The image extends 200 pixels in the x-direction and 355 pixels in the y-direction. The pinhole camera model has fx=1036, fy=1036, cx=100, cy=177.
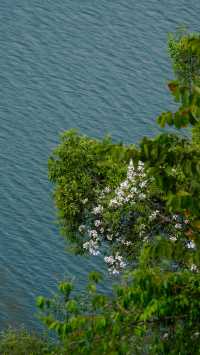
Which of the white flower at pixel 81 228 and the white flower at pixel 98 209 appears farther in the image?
the white flower at pixel 81 228

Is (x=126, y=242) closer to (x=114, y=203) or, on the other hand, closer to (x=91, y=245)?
(x=91, y=245)

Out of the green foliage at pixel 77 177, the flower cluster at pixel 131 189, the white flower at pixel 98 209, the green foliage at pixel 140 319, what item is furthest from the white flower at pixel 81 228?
the green foliage at pixel 140 319

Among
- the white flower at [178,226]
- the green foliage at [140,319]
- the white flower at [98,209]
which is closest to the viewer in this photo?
the green foliage at [140,319]

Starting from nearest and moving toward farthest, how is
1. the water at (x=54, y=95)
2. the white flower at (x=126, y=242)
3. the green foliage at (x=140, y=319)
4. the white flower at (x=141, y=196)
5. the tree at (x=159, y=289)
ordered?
the tree at (x=159, y=289), the green foliage at (x=140, y=319), the white flower at (x=141, y=196), the white flower at (x=126, y=242), the water at (x=54, y=95)

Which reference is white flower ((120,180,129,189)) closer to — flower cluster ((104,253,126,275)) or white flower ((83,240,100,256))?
flower cluster ((104,253,126,275))

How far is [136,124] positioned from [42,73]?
12846 mm

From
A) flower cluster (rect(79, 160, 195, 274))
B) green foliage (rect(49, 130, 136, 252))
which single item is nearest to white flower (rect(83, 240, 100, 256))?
flower cluster (rect(79, 160, 195, 274))

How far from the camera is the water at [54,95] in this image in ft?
198

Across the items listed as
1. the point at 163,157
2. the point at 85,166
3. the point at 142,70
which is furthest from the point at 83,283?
the point at 163,157

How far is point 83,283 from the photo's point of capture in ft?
192

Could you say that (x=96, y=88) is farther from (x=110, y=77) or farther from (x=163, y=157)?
(x=163, y=157)

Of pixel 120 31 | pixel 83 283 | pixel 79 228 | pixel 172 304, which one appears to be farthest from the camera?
pixel 120 31

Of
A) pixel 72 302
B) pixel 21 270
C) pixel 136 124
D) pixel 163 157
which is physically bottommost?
pixel 21 270

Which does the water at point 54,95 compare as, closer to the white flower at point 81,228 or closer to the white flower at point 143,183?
the white flower at point 81,228
